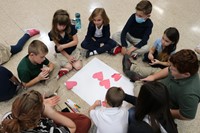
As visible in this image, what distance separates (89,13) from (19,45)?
104cm

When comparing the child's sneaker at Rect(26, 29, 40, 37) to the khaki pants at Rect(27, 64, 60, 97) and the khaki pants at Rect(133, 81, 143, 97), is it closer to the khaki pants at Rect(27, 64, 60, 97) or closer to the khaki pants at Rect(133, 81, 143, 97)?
the khaki pants at Rect(27, 64, 60, 97)

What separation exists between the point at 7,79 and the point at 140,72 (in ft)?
4.18

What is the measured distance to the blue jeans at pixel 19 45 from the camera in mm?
2383

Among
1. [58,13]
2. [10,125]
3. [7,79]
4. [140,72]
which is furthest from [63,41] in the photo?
[10,125]

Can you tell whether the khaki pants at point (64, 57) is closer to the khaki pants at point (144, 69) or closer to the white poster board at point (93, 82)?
the white poster board at point (93, 82)

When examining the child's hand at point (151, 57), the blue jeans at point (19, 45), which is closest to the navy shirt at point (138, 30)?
the child's hand at point (151, 57)

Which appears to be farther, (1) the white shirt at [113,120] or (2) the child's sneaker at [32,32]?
(2) the child's sneaker at [32,32]

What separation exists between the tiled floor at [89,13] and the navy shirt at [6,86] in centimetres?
45

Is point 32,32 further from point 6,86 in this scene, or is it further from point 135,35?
point 135,35

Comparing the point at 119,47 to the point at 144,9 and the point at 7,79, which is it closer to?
the point at 144,9

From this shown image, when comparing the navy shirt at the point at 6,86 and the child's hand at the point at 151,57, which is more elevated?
the navy shirt at the point at 6,86

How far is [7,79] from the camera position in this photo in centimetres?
183

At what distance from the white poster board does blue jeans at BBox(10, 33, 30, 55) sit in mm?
741

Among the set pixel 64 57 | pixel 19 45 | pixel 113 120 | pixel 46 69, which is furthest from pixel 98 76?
pixel 19 45
